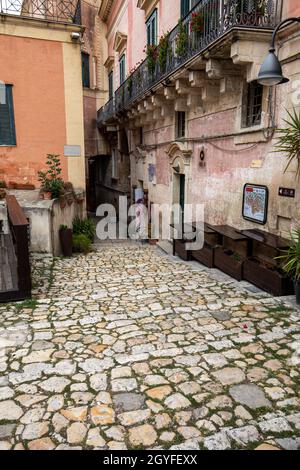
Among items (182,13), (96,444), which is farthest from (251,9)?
(96,444)

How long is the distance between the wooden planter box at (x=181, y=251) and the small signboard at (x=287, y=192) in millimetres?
3061

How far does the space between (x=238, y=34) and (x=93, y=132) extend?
614 inches

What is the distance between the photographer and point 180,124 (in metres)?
11.1

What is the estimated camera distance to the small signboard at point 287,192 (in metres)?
5.84

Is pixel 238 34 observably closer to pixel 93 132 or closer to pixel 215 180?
pixel 215 180

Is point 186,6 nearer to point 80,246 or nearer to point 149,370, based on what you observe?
point 80,246

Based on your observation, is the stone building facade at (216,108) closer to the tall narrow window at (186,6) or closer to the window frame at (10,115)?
the tall narrow window at (186,6)

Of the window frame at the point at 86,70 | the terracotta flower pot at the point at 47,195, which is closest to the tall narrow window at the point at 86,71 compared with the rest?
the window frame at the point at 86,70

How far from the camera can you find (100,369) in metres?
3.52

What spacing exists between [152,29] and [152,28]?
3cm

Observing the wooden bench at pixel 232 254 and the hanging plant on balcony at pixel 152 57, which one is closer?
the wooden bench at pixel 232 254

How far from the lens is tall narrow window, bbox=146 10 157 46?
12.2 metres

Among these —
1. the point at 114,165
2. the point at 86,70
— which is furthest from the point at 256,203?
the point at 86,70
